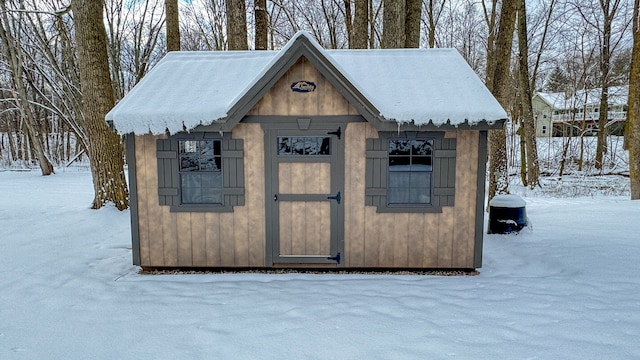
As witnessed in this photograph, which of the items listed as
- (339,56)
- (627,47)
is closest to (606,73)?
(627,47)

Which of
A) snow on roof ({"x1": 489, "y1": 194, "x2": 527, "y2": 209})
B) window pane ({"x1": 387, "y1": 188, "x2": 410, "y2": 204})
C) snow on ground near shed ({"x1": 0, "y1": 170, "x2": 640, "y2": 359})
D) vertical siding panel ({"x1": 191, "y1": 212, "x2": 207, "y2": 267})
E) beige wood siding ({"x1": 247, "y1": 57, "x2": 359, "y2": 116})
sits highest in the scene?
beige wood siding ({"x1": 247, "y1": 57, "x2": 359, "y2": 116})

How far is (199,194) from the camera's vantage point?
17.3ft

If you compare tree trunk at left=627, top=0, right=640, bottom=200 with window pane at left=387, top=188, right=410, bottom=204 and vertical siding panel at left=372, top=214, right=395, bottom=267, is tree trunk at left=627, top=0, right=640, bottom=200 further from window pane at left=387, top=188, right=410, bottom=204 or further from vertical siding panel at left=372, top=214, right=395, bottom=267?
vertical siding panel at left=372, top=214, right=395, bottom=267

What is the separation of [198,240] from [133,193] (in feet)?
3.64

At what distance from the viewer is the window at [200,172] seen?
16.8ft

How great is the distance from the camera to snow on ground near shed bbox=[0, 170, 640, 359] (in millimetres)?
3207

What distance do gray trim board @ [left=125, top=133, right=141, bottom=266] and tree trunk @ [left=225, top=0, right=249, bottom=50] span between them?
4.93 metres

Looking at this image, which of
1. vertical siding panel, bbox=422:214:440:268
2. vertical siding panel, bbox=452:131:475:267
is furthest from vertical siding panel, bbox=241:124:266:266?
vertical siding panel, bbox=452:131:475:267

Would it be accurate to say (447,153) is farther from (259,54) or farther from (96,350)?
(96,350)

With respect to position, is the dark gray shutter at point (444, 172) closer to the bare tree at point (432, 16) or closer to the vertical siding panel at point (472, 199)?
the vertical siding panel at point (472, 199)

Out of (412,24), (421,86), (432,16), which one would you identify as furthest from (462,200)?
(432,16)

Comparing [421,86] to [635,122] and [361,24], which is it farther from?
[635,122]

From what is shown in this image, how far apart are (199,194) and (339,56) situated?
3.21 meters

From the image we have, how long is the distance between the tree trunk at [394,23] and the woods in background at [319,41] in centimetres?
2
